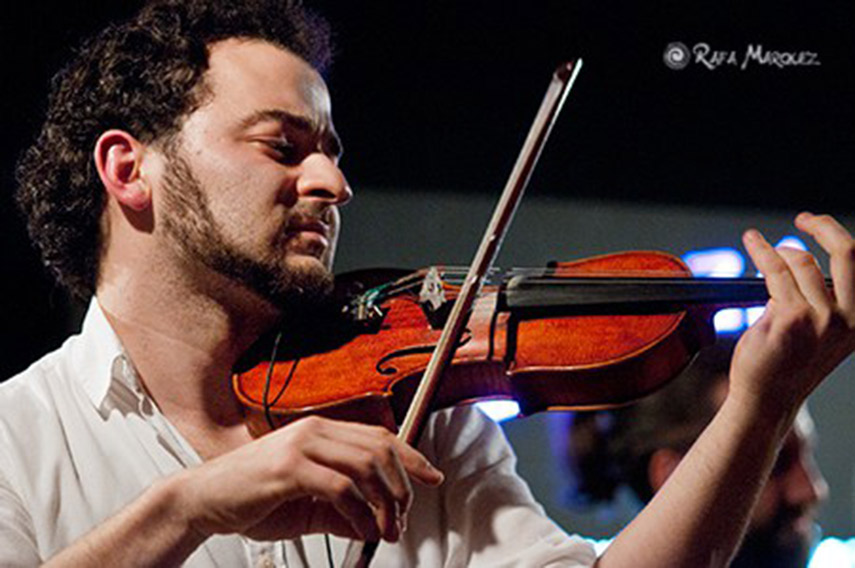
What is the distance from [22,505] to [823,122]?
2.09m

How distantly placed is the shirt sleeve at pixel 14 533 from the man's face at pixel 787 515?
1640 mm

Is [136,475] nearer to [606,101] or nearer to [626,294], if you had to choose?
[626,294]

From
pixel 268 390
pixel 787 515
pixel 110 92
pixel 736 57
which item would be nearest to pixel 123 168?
pixel 110 92

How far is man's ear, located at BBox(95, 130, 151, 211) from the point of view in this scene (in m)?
1.50

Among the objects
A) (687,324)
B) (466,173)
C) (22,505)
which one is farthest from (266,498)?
(466,173)

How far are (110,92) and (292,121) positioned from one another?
0.33 m

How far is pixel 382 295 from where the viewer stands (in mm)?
1441

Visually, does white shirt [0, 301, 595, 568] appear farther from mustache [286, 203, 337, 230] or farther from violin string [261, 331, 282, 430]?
mustache [286, 203, 337, 230]

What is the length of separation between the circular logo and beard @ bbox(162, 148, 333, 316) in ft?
4.69

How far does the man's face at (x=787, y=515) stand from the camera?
2.43 m

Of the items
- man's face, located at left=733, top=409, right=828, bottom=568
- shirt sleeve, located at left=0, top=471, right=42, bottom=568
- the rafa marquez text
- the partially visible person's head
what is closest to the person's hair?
the partially visible person's head

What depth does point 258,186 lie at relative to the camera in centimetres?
141

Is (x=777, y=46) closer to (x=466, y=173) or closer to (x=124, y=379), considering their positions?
(x=466, y=173)

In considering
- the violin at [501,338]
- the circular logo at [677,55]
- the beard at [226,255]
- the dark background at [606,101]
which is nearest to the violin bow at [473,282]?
the violin at [501,338]
